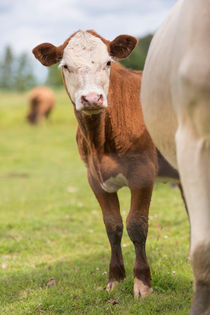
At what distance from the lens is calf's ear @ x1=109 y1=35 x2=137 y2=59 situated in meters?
4.17

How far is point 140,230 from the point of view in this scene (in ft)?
13.6

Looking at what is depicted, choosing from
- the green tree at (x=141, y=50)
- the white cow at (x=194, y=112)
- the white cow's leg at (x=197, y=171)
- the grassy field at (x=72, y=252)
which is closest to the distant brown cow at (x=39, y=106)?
the grassy field at (x=72, y=252)

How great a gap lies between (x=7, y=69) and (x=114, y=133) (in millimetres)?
59586

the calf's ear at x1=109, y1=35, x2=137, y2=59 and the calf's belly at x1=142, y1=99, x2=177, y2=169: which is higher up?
the calf's ear at x1=109, y1=35, x2=137, y2=59

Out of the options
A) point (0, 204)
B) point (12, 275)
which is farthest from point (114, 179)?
point (0, 204)

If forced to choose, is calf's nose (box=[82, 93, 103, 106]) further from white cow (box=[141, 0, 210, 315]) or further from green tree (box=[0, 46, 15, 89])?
green tree (box=[0, 46, 15, 89])

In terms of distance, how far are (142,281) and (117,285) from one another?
289 millimetres

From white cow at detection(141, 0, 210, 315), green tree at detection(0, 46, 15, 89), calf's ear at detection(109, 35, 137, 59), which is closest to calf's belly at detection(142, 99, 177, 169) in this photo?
white cow at detection(141, 0, 210, 315)

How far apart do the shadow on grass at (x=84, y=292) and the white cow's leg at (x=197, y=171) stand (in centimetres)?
146

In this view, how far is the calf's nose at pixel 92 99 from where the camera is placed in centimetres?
353

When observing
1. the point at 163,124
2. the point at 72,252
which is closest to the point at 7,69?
the point at 72,252

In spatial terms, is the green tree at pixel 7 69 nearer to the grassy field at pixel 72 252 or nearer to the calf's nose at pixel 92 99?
the grassy field at pixel 72 252

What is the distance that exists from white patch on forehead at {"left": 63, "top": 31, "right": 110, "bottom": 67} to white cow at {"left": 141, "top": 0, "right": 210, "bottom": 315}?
151 centimetres

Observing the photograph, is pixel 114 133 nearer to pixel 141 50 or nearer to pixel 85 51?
pixel 85 51
